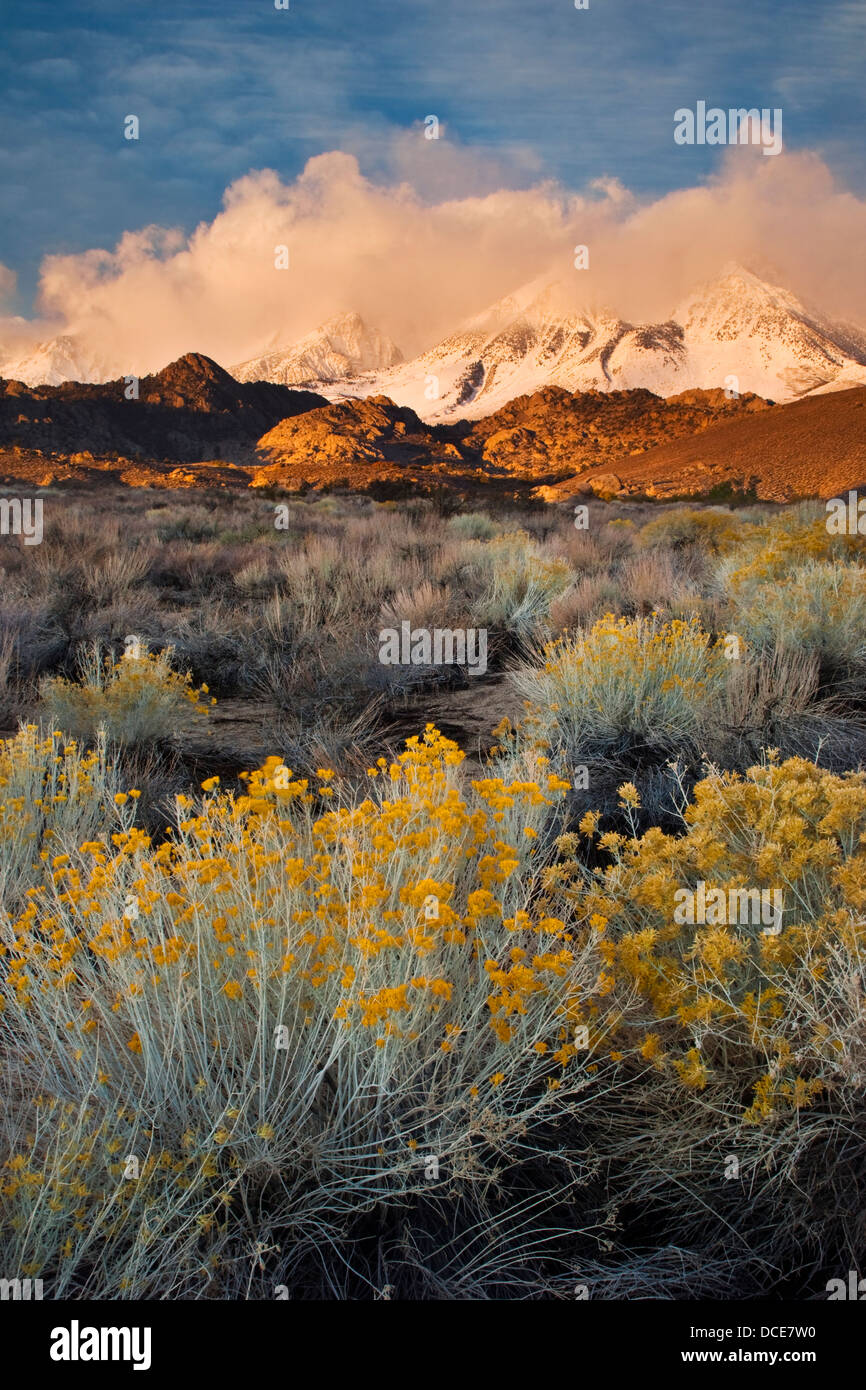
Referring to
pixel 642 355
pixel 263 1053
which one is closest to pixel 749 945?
pixel 263 1053

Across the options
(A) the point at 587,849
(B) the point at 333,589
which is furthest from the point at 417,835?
(B) the point at 333,589

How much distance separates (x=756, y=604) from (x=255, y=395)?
10903cm

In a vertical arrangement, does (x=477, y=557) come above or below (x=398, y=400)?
below

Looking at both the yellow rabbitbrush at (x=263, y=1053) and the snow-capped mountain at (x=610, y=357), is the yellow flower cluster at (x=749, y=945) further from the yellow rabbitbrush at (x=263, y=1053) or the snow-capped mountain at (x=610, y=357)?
the snow-capped mountain at (x=610, y=357)

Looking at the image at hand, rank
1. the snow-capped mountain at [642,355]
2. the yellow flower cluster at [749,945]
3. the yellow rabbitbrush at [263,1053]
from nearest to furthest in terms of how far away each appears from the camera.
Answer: the yellow rabbitbrush at [263,1053] < the yellow flower cluster at [749,945] < the snow-capped mountain at [642,355]

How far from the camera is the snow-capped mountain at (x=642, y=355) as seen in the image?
138125 millimetres

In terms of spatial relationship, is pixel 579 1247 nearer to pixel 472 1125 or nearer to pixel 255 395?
pixel 472 1125

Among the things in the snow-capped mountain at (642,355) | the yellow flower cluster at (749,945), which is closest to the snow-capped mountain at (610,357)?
the snow-capped mountain at (642,355)

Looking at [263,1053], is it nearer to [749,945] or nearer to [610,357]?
[749,945]

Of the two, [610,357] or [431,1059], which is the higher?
[610,357]

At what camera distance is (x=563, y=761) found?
4.31m

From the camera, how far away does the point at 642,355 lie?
151750mm

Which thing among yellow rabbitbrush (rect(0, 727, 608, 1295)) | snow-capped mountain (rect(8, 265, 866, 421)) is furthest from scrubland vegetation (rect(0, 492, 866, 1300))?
snow-capped mountain (rect(8, 265, 866, 421))

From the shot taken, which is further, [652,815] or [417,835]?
[652,815]
